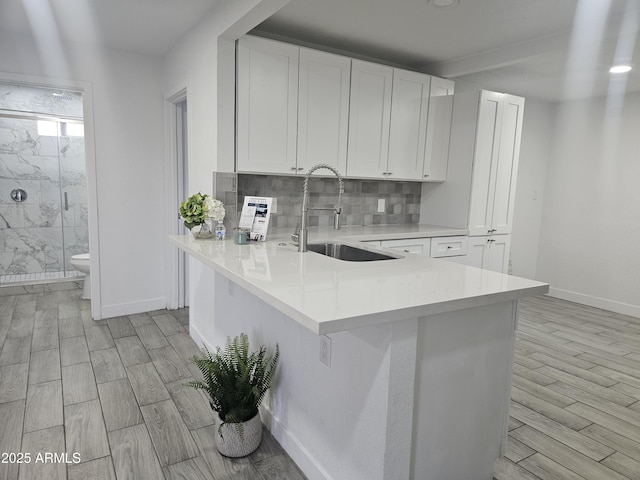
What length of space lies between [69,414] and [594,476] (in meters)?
2.71

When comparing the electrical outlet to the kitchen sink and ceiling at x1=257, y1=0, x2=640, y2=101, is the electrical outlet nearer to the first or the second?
the kitchen sink

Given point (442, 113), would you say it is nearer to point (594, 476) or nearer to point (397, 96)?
point (397, 96)

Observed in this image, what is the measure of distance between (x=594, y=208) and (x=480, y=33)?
2.95m

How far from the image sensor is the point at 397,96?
358cm

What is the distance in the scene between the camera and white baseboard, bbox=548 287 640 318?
15.1 feet

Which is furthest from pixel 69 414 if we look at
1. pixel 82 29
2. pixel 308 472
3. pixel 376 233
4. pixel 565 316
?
pixel 565 316

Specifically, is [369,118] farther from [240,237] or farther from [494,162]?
[240,237]

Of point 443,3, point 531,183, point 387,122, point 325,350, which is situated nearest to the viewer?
point 325,350

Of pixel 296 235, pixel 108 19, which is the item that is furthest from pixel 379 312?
pixel 108 19

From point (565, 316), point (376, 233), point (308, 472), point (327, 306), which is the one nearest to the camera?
point (327, 306)

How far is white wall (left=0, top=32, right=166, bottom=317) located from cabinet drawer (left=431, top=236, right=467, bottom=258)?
2536mm

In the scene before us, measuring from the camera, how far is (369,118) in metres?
3.45

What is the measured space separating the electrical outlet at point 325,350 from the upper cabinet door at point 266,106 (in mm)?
1550

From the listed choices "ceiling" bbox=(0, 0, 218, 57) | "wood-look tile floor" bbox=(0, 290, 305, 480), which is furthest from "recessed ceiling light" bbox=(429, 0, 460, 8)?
"wood-look tile floor" bbox=(0, 290, 305, 480)
